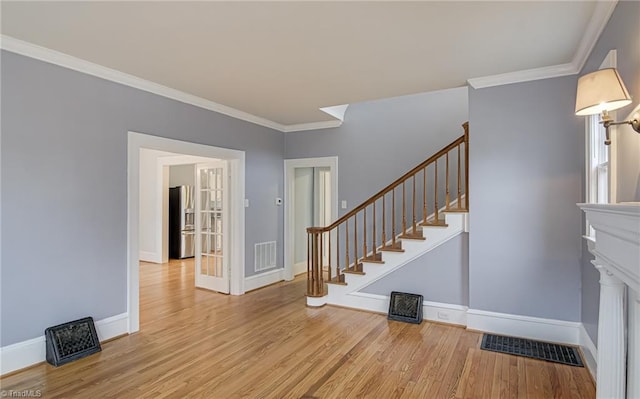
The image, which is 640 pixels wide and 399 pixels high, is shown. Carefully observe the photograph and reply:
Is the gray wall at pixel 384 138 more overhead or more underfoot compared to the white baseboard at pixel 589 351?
more overhead

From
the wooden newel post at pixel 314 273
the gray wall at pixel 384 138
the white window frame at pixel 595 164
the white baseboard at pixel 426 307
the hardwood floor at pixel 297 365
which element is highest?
the gray wall at pixel 384 138

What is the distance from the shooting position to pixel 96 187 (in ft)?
10.7

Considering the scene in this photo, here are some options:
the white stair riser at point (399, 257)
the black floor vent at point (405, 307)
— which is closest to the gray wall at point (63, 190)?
the white stair riser at point (399, 257)

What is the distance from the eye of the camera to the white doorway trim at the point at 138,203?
140 inches

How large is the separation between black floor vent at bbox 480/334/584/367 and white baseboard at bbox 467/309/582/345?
0.07 meters

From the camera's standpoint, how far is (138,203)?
3.62 m

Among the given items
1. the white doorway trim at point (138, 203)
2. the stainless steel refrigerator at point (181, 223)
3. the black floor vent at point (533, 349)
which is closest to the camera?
the black floor vent at point (533, 349)

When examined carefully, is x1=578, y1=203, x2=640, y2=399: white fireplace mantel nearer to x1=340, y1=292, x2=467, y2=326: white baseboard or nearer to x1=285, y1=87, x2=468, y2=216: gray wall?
x1=340, y1=292, x2=467, y2=326: white baseboard

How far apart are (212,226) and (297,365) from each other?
3.01m

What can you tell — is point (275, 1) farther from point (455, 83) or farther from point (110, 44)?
point (455, 83)

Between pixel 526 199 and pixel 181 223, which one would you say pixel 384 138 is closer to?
pixel 526 199

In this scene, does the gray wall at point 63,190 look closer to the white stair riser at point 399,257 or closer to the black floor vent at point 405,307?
the white stair riser at point 399,257

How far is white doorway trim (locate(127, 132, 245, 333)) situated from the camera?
3.55 metres

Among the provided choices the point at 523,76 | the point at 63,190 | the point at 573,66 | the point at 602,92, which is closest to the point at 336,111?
the point at 523,76
